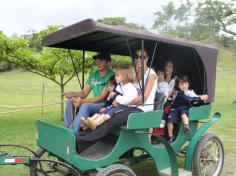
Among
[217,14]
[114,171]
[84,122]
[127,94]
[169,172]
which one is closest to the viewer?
[114,171]

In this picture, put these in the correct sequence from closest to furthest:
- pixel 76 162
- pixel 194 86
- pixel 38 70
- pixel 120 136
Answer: pixel 76 162 < pixel 120 136 < pixel 194 86 < pixel 38 70

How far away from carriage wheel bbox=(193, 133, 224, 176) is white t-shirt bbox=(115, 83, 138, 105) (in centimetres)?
128

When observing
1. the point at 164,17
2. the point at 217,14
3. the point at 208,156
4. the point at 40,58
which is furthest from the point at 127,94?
the point at 164,17

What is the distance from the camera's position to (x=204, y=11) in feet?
67.7

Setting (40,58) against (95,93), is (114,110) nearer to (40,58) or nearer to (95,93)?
(95,93)

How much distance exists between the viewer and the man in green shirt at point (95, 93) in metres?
4.69

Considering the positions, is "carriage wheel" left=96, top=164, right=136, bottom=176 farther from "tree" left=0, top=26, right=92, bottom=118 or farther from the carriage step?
"tree" left=0, top=26, right=92, bottom=118

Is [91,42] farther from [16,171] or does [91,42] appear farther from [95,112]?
[16,171]

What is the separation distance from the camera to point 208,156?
5.20m

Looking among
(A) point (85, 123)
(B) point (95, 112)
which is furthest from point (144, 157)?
(A) point (85, 123)

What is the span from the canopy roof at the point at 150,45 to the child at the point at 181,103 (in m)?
0.23

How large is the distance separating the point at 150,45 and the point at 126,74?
1692 millimetres

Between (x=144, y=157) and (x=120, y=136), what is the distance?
37.3 inches

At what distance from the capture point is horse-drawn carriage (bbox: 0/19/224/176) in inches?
148
